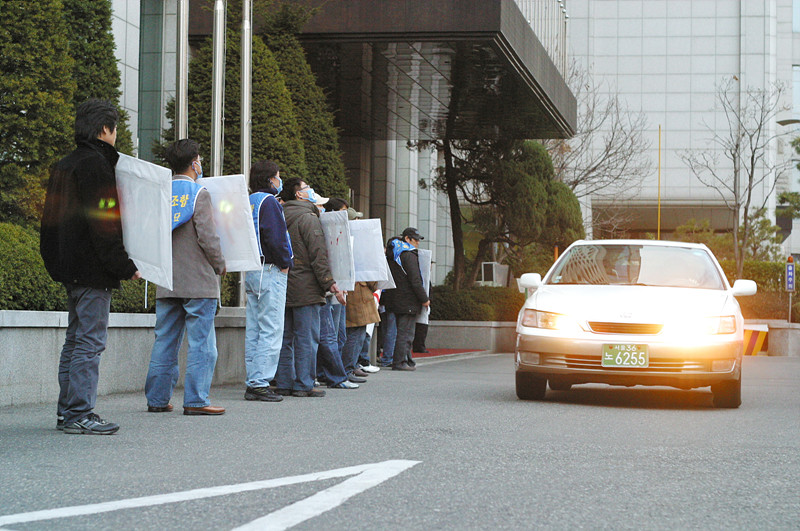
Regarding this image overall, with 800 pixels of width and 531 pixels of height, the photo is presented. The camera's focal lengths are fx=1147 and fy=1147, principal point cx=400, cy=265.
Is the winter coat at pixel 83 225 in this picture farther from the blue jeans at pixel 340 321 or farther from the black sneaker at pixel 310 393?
the blue jeans at pixel 340 321

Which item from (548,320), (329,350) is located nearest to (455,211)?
(329,350)

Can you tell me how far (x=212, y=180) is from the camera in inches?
342

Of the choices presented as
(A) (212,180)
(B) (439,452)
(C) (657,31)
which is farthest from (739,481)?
(C) (657,31)

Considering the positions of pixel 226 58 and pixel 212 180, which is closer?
pixel 212 180

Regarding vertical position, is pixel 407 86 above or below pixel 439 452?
above

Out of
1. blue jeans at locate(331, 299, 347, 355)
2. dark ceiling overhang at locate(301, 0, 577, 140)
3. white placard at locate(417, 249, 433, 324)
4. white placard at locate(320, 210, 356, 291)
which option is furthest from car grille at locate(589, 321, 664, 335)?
dark ceiling overhang at locate(301, 0, 577, 140)

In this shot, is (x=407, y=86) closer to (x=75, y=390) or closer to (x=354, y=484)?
(x=75, y=390)

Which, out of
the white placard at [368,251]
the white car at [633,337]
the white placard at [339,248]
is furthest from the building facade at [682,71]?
the white car at [633,337]

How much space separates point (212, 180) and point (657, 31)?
65.9m

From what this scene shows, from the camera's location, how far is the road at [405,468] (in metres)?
4.28

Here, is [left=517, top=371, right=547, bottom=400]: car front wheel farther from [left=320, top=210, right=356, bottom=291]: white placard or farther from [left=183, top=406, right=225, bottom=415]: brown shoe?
[left=183, top=406, right=225, bottom=415]: brown shoe

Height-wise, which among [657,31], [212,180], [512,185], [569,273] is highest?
[657,31]

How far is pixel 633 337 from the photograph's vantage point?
927 cm

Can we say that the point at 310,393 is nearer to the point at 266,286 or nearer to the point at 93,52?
the point at 266,286
